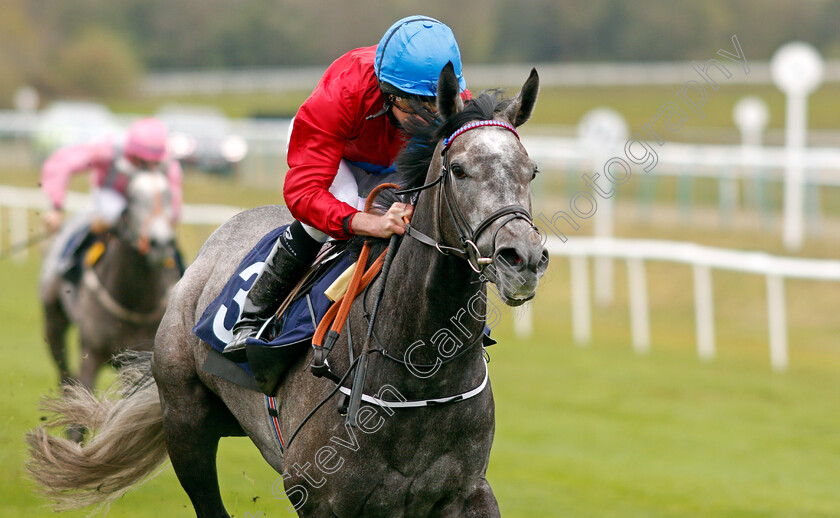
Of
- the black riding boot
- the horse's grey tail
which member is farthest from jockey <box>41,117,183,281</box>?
the black riding boot

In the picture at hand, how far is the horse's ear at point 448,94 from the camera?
9.75 ft

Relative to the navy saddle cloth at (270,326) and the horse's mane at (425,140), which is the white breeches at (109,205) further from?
the horse's mane at (425,140)

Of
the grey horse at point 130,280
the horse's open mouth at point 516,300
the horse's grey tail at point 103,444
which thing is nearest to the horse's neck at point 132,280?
the grey horse at point 130,280

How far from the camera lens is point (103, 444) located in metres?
4.44

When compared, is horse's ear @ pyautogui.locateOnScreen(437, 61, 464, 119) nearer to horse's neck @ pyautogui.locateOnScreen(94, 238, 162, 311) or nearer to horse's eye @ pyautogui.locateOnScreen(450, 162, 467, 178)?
horse's eye @ pyautogui.locateOnScreen(450, 162, 467, 178)

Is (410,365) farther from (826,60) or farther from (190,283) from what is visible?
(826,60)

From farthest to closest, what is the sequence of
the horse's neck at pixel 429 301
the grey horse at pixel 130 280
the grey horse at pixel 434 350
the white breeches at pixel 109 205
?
the white breeches at pixel 109 205
the grey horse at pixel 130 280
the horse's neck at pixel 429 301
the grey horse at pixel 434 350

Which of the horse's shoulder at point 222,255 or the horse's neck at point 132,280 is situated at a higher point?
the horse's neck at point 132,280

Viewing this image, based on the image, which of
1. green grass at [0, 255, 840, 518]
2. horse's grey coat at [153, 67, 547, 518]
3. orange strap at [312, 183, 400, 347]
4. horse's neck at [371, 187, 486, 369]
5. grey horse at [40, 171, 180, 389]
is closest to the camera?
horse's grey coat at [153, 67, 547, 518]

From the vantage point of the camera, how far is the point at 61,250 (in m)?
7.36

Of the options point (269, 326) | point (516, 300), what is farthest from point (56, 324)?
point (516, 300)

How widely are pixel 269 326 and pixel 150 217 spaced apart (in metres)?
3.38

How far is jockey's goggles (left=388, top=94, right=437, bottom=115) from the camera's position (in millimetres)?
3248

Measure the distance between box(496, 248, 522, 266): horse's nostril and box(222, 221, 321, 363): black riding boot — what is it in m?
1.14
